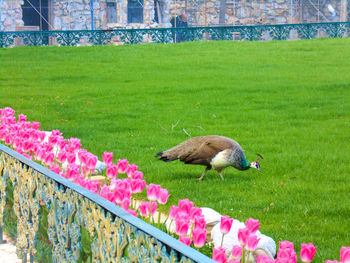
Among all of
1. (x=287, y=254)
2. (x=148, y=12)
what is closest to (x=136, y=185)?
(x=287, y=254)

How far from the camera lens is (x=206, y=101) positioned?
14.9 metres

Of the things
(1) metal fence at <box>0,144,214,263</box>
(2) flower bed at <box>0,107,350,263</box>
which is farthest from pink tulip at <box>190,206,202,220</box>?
(1) metal fence at <box>0,144,214,263</box>

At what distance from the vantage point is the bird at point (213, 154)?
7469mm

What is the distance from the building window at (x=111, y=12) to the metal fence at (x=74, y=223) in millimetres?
38864

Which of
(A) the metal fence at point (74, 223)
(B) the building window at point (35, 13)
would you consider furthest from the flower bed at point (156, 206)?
(B) the building window at point (35, 13)

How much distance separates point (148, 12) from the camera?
43125 mm

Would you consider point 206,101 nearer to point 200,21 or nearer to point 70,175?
point 70,175

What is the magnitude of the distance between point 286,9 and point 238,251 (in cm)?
4631

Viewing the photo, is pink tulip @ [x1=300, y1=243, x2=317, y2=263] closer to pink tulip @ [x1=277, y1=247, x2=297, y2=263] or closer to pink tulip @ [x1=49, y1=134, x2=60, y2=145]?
pink tulip @ [x1=277, y1=247, x2=297, y2=263]

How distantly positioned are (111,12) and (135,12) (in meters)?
1.72

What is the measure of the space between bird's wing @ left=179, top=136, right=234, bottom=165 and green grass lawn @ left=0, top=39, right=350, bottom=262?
367 mm

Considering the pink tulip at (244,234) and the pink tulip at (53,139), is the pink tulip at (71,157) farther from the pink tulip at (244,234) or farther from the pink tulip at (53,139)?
the pink tulip at (244,234)

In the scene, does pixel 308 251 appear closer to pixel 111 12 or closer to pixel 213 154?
pixel 213 154

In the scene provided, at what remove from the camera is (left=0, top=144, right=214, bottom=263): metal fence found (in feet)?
10.5
